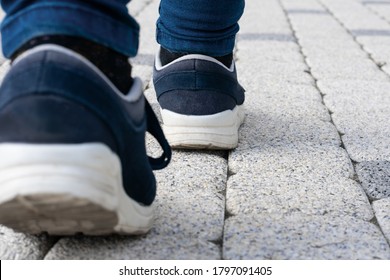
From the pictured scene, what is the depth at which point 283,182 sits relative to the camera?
5.62 feet

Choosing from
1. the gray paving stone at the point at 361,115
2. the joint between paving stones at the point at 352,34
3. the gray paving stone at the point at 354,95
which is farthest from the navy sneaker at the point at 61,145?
the joint between paving stones at the point at 352,34

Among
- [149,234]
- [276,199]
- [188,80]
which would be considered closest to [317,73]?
[188,80]

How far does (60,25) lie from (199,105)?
76 centimetres

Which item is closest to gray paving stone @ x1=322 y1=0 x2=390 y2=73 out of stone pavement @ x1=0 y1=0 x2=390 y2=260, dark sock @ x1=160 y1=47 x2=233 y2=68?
stone pavement @ x1=0 y1=0 x2=390 y2=260

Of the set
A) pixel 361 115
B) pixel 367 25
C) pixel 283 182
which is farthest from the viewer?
pixel 367 25

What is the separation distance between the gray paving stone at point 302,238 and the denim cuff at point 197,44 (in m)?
0.61

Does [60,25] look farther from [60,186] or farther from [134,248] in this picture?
[134,248]

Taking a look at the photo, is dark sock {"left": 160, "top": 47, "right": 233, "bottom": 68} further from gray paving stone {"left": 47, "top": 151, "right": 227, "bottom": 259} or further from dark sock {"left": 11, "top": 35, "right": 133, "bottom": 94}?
dark sock {"left": 11, "top": 35, "right": 133, "bottom": 94}

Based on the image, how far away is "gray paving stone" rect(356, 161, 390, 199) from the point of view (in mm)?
1700

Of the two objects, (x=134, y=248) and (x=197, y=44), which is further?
(x=197, y=44)

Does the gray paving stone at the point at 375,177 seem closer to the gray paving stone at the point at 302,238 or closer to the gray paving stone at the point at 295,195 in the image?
the gray paving stone at the point at 295,195

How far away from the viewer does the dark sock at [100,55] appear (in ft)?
3.99

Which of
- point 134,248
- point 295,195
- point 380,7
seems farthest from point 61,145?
point 380,7

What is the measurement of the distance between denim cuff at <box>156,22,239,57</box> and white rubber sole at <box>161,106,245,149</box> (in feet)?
0.60
